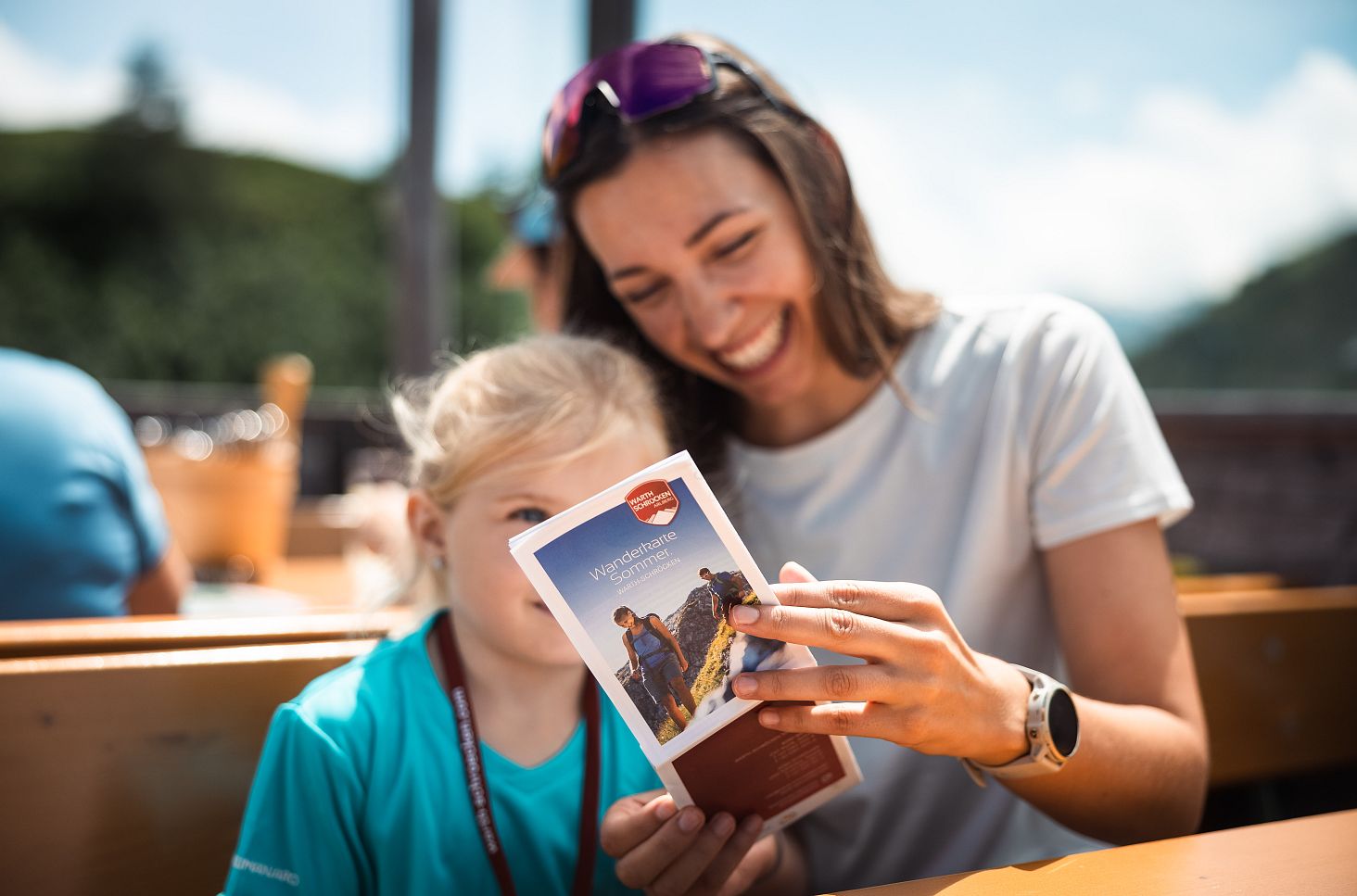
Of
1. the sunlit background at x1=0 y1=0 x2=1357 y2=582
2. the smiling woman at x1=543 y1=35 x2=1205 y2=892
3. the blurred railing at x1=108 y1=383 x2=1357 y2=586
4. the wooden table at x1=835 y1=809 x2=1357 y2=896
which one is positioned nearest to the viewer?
the wooden table at x1=835 y1=809 x2=1357 y2=896

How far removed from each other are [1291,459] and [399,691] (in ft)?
9.75

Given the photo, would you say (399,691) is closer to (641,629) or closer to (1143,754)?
(641,629)

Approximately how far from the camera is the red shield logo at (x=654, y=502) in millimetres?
930

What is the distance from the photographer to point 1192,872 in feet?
2.95

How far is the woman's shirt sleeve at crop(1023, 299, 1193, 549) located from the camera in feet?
4.37

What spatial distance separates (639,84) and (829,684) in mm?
1020

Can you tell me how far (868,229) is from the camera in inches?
66.7

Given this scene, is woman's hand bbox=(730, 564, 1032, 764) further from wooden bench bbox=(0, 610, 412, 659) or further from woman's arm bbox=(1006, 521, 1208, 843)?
wooden bench bbox=(0, 610, 412, 659)

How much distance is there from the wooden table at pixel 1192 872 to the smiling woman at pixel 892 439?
0.18m

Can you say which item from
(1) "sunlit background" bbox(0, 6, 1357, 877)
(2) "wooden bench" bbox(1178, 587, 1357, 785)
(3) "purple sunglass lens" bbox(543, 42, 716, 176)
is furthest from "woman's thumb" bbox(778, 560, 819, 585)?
(2) "wooden bench" bbox(1178, 587, 1357, 785)

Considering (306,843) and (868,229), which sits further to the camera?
(868,229)

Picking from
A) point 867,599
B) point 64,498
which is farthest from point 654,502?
point 64,498

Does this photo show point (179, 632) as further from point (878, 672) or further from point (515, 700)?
point (878, 672)

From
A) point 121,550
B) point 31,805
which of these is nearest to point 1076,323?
point 31,805
